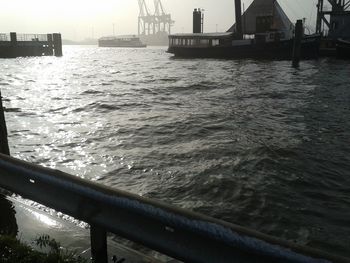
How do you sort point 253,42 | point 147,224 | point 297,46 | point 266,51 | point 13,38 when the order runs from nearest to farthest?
point 147,224, point 297,46, point 266,51, point 253,42, point 13,38

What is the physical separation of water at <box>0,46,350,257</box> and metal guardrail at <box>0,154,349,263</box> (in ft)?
11.5

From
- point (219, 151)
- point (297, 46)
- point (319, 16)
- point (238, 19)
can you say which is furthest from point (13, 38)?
point (219, 151)

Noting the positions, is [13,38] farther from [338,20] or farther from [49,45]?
[338,20]

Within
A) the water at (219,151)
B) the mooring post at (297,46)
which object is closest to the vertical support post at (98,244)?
the water at (219,151)

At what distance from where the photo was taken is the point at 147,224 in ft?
8.50

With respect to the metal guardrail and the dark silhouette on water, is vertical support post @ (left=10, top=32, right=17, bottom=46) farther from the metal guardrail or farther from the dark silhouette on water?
the metal guardrail

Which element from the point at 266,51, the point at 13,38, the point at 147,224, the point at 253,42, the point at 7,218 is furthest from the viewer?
the point at 13,38

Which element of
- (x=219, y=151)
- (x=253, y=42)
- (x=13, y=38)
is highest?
(x=13, y=38)

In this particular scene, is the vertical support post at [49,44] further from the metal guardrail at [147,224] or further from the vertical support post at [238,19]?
the metal guardrail at [147,224]

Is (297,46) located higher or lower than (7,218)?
higher

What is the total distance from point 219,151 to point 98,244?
6.68 metres

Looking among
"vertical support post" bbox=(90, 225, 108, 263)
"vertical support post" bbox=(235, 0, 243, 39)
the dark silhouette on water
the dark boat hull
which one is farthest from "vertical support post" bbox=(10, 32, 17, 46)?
"vertical support post" bbox=(90, 225, 108, 263)

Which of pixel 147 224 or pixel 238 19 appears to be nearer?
pixel 147 224

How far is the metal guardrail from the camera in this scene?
2025 mm
